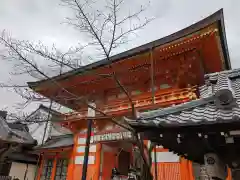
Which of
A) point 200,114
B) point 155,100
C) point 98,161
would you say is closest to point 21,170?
point 98,161

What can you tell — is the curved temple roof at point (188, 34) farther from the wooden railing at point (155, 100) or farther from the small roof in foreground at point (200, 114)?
the small roof in foreground at point (200, 114)

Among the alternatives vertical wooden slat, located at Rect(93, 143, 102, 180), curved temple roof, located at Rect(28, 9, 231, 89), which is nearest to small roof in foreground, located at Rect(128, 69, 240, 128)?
curved temple roof, located at Rect(28, 9, 231, 89)

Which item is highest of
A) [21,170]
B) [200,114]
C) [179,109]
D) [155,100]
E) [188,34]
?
[188,34]

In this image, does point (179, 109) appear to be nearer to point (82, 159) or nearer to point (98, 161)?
point (98, 161)

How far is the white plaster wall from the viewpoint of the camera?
543 inches

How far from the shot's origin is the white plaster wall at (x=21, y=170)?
1379cm

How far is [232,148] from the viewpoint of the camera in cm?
285

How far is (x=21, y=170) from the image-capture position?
14.2 meters

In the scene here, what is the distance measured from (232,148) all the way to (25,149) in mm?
14119

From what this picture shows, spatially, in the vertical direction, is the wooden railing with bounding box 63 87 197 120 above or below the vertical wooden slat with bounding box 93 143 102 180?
above

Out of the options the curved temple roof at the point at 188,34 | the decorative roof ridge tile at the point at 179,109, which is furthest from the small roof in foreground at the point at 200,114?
the curved temple roof at the point at 188,34

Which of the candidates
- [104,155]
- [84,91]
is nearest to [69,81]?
[84,91]

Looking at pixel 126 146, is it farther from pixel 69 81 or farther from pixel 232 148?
pixel 232 148

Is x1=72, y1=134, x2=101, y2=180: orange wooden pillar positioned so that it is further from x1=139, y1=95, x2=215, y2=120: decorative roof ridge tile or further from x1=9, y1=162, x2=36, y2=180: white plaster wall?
x1=139, y1=95, x2=215, y2=120: decorative roof ridge tile
